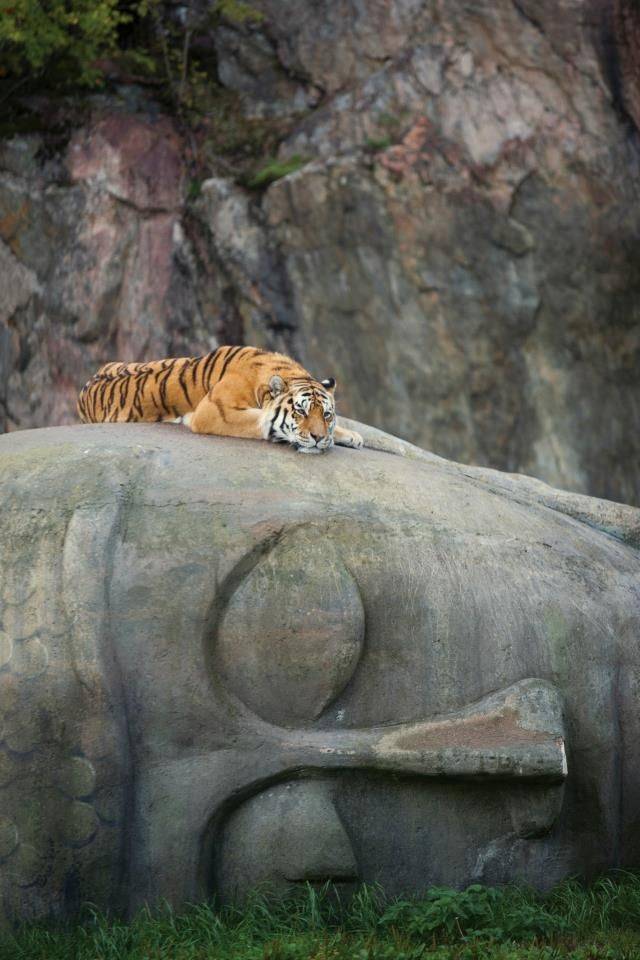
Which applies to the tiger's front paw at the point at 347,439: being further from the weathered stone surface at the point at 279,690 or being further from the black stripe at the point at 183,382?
the black stripe at the point at 183,382

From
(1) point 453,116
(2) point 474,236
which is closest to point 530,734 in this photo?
(2) point 474,236

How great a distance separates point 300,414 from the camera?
18.8 ft

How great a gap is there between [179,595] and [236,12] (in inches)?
329

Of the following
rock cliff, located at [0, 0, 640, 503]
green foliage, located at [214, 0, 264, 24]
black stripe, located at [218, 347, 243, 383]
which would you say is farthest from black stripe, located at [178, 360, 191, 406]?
green foliage, located at [214, 0, 264, 24]

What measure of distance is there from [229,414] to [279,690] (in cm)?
161

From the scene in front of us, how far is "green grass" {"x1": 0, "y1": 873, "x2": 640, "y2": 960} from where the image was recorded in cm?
434

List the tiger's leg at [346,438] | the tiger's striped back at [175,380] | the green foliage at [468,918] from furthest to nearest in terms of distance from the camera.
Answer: the tiger's striped back at [175,380] → the tiger's leg at [346,438] → the green foliage at [468,918]

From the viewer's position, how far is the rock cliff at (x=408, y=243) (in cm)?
1106

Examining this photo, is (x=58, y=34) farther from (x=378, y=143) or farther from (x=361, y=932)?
(x=361, y=932)

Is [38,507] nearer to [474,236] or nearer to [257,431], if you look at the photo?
[257,431]

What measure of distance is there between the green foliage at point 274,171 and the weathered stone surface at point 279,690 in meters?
6.74

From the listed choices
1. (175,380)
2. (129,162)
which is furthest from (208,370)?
(129,162)

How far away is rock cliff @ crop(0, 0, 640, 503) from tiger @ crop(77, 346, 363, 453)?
4.56m

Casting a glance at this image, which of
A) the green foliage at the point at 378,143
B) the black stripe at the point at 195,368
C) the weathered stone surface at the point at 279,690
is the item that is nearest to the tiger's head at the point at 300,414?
the weathered stone surface at the point at 279,690
